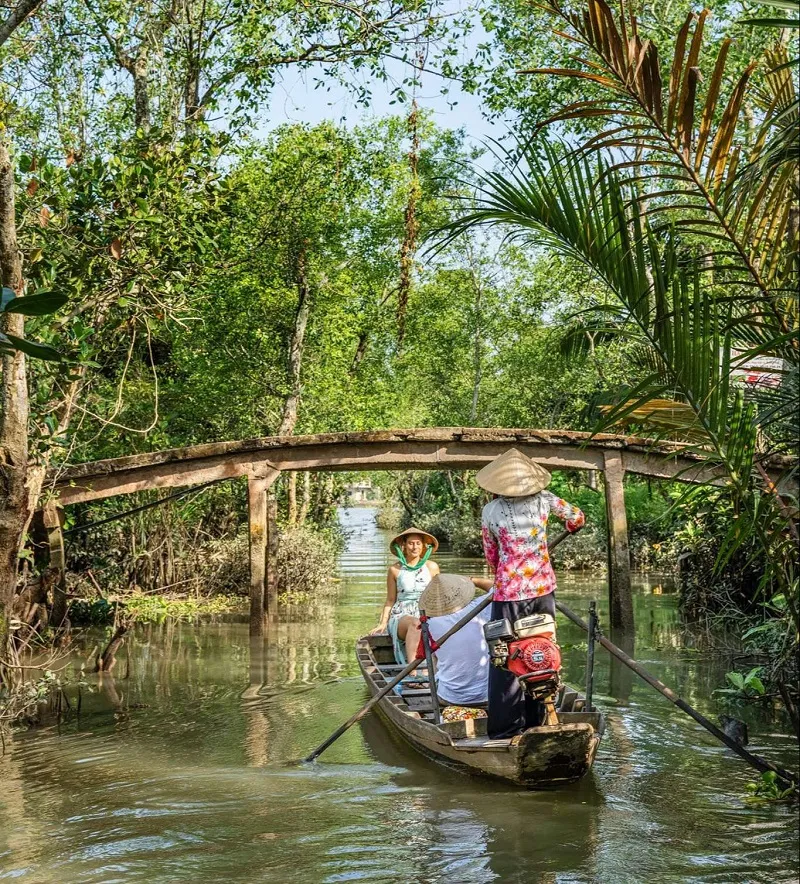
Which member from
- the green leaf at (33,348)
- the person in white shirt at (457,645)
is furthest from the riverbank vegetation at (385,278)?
the person in white shirt at (457,645)

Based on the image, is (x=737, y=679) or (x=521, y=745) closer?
(x=521, y=745)

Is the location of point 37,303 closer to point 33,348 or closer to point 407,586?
point 33,348

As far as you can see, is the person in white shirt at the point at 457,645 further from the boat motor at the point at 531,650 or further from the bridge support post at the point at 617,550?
the bridge support post at the point at 617,550

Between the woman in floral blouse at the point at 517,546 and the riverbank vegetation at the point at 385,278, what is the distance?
116 centimetres

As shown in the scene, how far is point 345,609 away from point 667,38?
491 inches

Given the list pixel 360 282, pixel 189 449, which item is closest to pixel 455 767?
pixel 189 449

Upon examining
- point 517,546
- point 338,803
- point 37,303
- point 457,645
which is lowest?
point 338,803

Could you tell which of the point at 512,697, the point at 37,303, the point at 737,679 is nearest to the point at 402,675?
the point at 512,697

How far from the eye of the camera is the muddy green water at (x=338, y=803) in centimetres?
631

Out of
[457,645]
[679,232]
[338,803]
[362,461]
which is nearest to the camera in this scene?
[679,232]

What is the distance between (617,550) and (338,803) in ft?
31.0

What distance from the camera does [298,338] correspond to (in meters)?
23.7

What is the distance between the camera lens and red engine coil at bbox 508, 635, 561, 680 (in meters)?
7.25

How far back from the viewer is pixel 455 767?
8172mm
